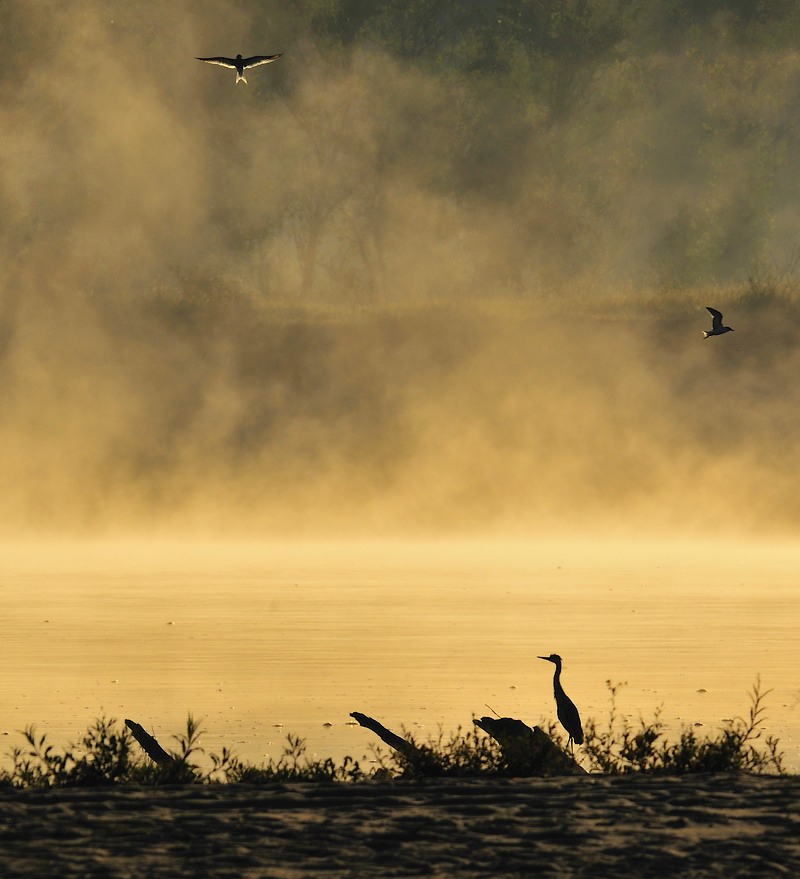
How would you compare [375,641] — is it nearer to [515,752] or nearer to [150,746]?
[150,746]

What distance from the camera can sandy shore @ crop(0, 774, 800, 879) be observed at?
7.80 m

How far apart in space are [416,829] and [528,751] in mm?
1467

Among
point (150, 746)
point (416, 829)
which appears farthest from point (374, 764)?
point (416, 829)

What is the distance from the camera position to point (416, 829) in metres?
8.47

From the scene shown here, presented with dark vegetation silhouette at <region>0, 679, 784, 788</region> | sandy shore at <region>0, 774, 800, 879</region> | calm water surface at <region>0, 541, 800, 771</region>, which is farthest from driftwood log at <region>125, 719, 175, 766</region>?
calm water surface at <region>0, 541, 800, 771</region>

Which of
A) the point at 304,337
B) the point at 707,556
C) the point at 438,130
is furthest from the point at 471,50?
the point at 707,556

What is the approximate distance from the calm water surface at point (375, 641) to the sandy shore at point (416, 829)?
1.48m

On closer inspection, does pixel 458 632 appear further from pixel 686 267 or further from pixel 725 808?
pixel 686 267

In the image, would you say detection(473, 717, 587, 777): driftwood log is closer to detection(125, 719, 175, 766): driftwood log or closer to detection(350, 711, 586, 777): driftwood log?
detection(350, 711, 586, 777): driftwood log

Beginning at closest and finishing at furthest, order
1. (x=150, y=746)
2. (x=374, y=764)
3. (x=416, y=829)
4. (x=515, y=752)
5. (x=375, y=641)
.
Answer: (x=416, y=829)
(x=515, y=752)
(x=150, y=746)
(x=374, y=764)
(x=375, y=641)

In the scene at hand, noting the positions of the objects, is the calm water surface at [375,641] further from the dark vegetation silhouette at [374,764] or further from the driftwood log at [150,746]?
the driftwood log at [150,746]

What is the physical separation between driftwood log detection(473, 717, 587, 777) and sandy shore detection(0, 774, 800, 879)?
0.28m

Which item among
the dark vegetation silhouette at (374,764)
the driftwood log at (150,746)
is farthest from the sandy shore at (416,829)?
the driftwood log at (150,746)

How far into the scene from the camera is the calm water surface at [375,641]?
12703 mm
